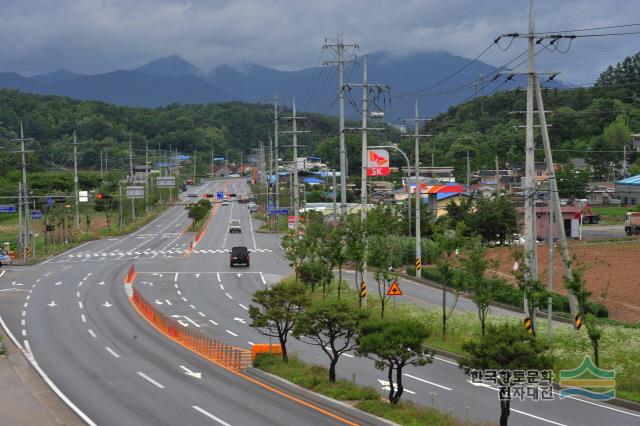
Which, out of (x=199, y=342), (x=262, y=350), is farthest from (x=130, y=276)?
(x=262, y=350)

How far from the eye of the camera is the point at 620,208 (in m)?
113

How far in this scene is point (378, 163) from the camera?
5044cm

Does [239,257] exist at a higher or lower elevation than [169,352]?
higher

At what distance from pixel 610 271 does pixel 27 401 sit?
4331cm

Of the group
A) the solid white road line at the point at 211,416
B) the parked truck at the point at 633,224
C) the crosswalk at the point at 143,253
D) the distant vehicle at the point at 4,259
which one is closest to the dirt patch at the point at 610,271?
the parked truck at the point at 633,224

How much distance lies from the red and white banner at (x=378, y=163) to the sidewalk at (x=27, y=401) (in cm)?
2354

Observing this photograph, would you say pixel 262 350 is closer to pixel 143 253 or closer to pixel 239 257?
pixel 239 257

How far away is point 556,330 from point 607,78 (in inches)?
6231

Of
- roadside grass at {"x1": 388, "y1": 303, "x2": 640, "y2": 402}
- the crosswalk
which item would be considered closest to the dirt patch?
roadside grass at {"x1": 388, "y1": 303, "x2": 640, "y2": 402}

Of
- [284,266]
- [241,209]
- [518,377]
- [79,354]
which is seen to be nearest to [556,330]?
[518,377]

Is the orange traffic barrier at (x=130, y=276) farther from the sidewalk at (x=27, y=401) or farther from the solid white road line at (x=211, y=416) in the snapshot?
the solid white road line at (x=211, y=416)

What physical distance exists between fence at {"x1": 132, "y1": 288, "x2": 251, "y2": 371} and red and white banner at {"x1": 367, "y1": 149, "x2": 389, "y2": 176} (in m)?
14.8

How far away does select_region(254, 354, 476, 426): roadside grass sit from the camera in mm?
21828

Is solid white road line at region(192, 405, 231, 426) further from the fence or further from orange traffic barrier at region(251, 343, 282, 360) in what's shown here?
orange traffic barrier at region(251, 343, 282, 360)
